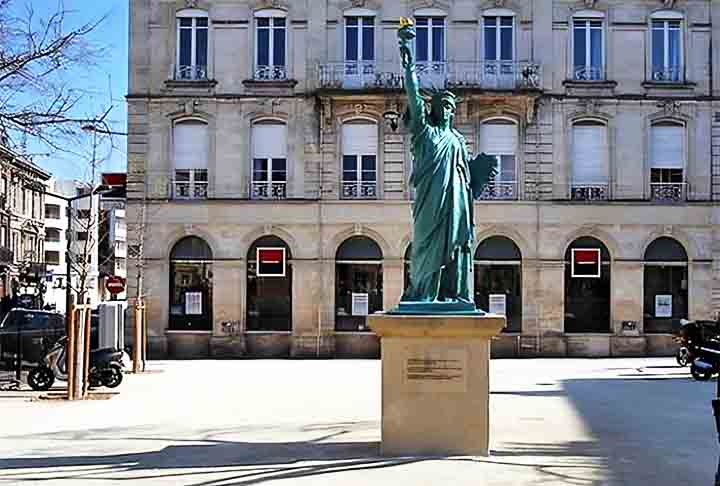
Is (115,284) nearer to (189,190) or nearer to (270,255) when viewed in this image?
(189,190)

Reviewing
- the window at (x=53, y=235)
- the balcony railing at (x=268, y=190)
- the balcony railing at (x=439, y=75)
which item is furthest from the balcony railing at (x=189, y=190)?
the window at (x=53, y=235)

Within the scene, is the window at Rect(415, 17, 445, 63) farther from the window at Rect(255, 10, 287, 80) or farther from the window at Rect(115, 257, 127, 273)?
the window at Rect(115, 257, 127, 273)

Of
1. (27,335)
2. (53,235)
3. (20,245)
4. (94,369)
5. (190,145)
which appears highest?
(190,145)


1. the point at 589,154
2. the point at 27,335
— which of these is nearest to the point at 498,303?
the point at 589,154

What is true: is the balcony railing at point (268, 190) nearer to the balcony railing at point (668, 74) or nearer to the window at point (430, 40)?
the window at point (430, 40)

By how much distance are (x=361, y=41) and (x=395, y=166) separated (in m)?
4.51

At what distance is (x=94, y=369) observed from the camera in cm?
2322

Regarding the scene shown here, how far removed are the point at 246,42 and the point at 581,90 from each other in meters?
11.7

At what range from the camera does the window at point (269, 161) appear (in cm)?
3794

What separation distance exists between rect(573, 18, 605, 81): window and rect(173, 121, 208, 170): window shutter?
1314 cm

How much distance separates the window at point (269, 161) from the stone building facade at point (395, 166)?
69mm

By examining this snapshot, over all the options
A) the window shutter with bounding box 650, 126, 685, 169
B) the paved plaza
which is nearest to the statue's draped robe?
the paved plaza

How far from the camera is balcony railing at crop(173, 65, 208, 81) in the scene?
38094mm

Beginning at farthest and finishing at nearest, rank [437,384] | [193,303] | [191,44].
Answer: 1. [191,44]
2. [193,303]
3. [437,384]
